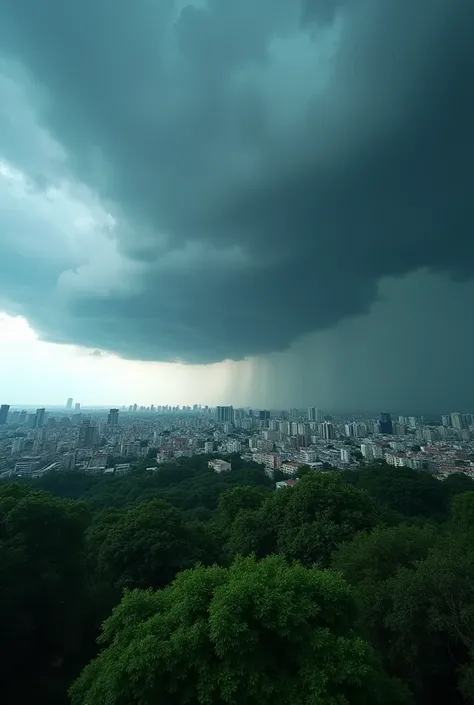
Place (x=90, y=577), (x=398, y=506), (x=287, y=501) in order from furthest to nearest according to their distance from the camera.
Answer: (x=398, y=506) < (x=287, y=501) < (x=90, y=577)

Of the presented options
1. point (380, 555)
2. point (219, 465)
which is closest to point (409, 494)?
point (380, 555)

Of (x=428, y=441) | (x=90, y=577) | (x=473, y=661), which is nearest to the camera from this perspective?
(x=473, y=661)

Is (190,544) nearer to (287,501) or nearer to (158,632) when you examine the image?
(287,501)

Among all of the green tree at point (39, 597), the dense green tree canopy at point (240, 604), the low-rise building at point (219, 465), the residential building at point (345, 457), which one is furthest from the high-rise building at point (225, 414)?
the green tree at point (39, 597)

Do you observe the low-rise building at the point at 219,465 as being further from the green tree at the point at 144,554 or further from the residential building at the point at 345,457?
the green tree at the point at 144,554

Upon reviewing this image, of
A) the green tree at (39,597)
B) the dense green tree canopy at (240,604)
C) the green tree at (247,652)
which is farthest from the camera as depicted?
the green tree at (39,597)

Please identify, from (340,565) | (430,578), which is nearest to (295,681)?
(430,578)

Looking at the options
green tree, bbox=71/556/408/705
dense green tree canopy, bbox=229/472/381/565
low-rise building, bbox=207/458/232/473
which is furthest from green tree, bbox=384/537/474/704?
low-rise building, bbox=207/458/232/473

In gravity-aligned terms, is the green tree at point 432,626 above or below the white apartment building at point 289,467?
above
